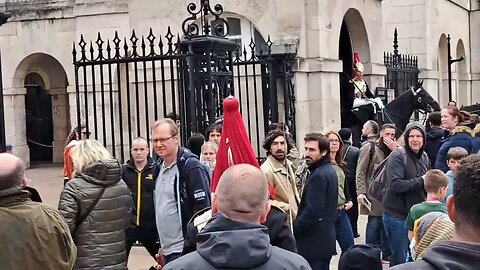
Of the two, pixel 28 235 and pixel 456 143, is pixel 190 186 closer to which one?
pixel 28 235

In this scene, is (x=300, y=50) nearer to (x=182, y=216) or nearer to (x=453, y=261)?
(x=182, y=216)

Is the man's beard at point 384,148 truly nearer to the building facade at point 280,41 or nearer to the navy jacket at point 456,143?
the navy jacket at point 456,143

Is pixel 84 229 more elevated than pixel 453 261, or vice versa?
pixel 453 261

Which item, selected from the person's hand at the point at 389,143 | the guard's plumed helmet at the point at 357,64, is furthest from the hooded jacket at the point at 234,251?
the guard's plumed helmet at the point at 357,64

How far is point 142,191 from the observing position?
22.9 feet

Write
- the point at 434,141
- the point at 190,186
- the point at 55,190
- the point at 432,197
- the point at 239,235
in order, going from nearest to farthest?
the point at 239,235 < the point at 190,186 < the point at 432,197 < the point at 434,141 < the point at 55,190

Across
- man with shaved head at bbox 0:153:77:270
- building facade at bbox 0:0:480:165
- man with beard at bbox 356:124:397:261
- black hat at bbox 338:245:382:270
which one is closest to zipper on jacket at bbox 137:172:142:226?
man with shaved head at bbox 0:153:77:270

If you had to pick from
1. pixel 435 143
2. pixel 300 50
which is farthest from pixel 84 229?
pixel 300 50

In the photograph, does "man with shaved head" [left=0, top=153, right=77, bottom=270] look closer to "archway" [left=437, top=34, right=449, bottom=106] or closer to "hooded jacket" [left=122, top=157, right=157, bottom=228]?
"hooded jacket" [left=122, top=157, right=157, bottom=228]

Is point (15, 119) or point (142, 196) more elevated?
point (15, 119)

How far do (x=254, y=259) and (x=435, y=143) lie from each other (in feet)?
23.1

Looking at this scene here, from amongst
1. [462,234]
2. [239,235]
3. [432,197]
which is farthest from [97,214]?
[462,234]

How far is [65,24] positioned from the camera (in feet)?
68.2

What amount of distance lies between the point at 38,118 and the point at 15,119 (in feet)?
10.9
